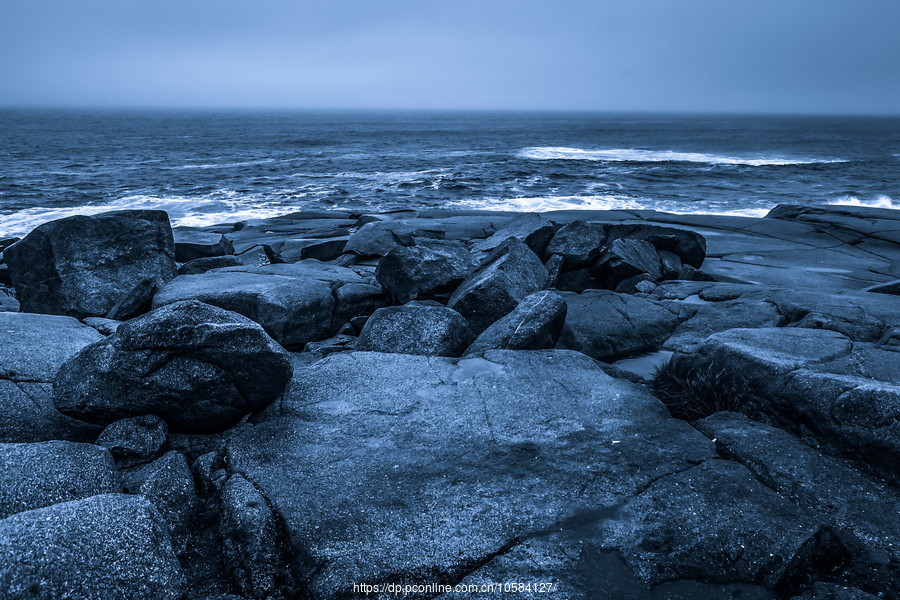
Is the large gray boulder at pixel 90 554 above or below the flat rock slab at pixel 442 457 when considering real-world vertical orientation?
above

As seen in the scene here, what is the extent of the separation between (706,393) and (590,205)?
51.4 feet

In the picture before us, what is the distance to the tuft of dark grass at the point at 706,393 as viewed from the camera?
3793 mm

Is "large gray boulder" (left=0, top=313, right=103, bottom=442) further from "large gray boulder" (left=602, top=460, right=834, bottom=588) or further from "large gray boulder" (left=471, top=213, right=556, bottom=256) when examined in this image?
"large gray boulder" (left=471, top=213, right=556, bottom=256)

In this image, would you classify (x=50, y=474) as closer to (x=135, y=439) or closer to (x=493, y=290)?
(x=135, y=439)

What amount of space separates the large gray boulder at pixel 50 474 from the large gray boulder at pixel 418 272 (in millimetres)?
3918

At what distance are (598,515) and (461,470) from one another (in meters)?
→ 0.77

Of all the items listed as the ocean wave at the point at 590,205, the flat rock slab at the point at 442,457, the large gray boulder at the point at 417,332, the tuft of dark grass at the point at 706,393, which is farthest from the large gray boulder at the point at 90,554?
the ocean wave at the point at 590,205

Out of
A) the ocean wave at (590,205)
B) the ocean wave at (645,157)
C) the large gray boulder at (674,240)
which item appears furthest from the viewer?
the ocean wave at (645,157)

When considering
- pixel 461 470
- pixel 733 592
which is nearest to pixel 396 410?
pixel 461 470

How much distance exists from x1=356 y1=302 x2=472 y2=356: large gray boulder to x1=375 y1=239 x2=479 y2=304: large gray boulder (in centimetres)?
140

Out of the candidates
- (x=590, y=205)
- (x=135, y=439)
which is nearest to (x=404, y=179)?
(x=590, y=205)

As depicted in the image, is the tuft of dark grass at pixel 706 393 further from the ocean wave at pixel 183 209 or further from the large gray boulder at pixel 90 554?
the ocean wave at pixel 183 209

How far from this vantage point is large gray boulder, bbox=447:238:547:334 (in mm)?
5613

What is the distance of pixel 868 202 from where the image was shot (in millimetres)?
19875
